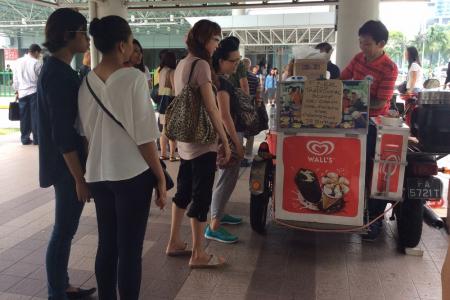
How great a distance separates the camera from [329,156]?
3307 mm

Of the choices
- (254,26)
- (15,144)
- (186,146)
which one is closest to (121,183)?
(186,146)

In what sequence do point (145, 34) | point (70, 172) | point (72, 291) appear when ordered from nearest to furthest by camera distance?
1. point (70, 172)
2. point (72, 291)
3. point (145, 34)

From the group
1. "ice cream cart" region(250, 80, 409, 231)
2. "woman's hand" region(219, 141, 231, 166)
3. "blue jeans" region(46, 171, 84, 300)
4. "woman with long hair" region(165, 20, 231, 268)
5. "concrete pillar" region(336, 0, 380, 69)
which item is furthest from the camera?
"concrete pillar" region(336, 0, 380, 69)

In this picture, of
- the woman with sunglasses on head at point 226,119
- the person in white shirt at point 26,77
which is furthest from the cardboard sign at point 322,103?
the person in white shirt at point 26,77

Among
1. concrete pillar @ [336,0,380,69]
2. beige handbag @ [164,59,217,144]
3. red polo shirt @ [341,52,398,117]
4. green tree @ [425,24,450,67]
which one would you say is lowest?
beige handbag @ [164,59,217,144]

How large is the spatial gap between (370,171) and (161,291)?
1.86m

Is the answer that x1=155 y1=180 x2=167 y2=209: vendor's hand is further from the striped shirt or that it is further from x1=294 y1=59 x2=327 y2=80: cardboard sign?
the striped shirt

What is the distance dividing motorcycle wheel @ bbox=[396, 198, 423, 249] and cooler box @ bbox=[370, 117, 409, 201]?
166 millimetres

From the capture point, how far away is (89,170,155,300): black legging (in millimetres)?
2078

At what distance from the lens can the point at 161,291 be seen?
9.37ft

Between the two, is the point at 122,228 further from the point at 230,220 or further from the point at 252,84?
the point at 252,84

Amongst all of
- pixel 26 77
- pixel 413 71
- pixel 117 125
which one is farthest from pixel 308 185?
pixel 26 77

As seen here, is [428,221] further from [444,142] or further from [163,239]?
[163,239]

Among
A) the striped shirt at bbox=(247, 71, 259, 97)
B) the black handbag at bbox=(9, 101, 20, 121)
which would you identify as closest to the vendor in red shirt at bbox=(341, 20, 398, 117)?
the striped shirt at bbox=(247, 71, 259, 97)
